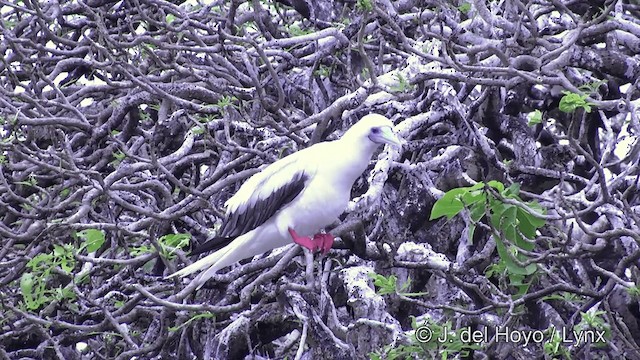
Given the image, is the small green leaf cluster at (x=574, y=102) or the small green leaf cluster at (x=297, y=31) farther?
the small green leaf cluster at (x=297, y=31)

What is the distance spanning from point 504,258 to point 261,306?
1.14 m

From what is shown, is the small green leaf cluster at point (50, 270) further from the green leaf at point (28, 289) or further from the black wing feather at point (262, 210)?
the black wing feather at point (262, 210)

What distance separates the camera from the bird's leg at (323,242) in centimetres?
546

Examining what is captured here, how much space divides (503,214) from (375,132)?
752 mm

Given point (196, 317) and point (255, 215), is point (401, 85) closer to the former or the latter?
point (255, 215)

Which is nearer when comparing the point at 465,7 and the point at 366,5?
the point at 366,5

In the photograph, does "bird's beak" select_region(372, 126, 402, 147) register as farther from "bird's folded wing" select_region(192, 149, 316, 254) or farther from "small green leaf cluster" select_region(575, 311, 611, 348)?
"small green leaf cluster" select_region(575, 311, 611, 348)

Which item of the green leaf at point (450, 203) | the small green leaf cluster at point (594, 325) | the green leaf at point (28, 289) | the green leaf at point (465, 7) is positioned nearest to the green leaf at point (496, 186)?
the green leaf at point (450, 203)

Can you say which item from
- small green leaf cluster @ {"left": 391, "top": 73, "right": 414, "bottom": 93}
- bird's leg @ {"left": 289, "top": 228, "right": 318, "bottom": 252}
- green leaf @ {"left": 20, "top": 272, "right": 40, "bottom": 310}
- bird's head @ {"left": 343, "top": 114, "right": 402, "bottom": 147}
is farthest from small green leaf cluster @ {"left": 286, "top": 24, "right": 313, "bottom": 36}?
green leaf @ {"left": 20, "top": 272, "right": 40, "bottom": 310}

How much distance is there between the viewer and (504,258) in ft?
16.0

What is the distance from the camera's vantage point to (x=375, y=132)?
5.28 meters

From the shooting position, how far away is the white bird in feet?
17.9

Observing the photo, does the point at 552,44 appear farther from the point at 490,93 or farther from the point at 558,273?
the point at 558,273

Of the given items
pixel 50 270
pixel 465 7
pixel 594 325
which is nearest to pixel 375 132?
pixel 594 325
